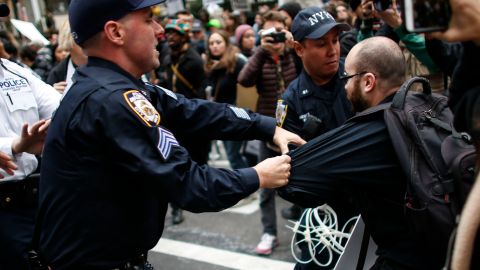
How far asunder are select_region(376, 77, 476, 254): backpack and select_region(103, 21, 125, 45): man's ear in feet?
3.42

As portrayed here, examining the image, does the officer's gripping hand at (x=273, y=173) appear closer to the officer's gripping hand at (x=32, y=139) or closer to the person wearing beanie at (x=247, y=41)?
the officer's gripping hand at (x=32, y=139)

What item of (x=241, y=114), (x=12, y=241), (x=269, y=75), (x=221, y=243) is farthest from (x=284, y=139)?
(x=221, y=243)

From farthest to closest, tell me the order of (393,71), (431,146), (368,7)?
(368,7) < (393,71) < (431,146)

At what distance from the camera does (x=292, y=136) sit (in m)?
2.42

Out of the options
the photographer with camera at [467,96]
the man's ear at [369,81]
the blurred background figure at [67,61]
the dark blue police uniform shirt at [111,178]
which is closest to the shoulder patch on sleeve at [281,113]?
the man's ear at [369,81]

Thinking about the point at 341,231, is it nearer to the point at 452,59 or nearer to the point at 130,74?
the point at 452,59

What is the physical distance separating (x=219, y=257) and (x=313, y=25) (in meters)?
2.39

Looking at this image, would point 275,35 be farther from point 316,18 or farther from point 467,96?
point 467,96

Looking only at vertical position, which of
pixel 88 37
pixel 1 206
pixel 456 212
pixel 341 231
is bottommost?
pixel 341 231

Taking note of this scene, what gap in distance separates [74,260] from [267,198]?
2.83 meters

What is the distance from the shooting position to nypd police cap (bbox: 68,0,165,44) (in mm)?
1854

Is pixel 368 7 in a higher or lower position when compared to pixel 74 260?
higher

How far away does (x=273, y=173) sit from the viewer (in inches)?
75.0

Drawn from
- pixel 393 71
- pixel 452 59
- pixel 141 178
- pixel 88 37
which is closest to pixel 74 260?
pixel 141 178
